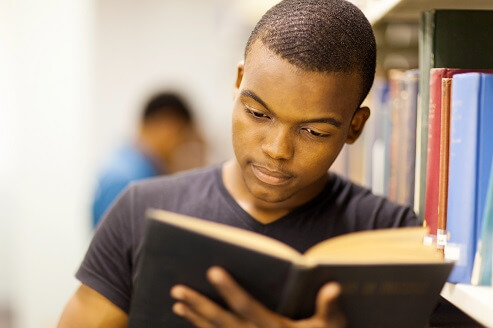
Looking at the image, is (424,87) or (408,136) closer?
(424,87)

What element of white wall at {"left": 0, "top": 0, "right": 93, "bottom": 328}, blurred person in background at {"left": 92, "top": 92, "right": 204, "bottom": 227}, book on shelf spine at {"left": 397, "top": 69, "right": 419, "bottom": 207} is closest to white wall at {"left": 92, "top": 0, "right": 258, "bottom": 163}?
blurred person in background at {"left": 92, "top": 92, "right": 204, "bottom": 227}

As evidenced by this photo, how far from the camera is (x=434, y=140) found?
2.92 ft

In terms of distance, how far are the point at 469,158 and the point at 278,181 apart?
0.84 ft

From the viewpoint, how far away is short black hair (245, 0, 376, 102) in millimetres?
857

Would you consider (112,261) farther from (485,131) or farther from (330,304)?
(485,131)

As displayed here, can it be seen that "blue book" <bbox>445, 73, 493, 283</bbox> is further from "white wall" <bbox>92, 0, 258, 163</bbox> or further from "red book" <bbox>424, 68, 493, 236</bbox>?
"white wall" <bbox>92, 0, 258, 163</bbox>

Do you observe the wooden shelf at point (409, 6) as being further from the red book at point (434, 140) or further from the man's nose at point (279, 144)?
the man's nose at point (279, 144)

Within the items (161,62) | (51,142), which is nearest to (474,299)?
(51,142)

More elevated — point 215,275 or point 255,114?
point 255,114

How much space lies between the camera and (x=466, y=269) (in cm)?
80

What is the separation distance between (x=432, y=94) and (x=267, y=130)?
0.77 ft

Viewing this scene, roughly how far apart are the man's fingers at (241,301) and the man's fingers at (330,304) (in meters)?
0.05

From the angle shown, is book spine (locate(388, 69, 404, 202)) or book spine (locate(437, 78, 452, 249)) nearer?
book spine (locate(437, 78, 452, 249))

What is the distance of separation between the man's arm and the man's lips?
32 centimetres
